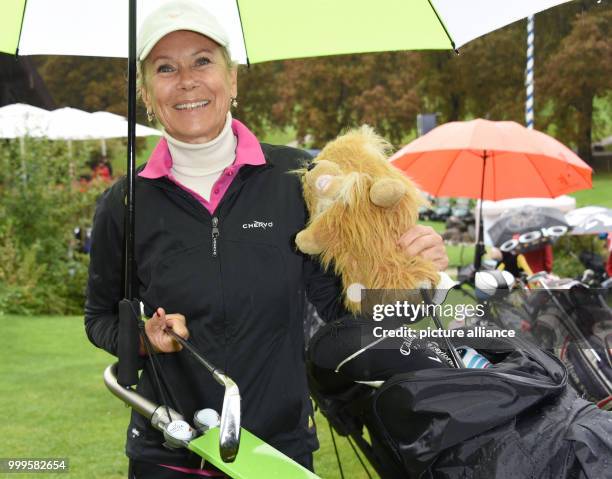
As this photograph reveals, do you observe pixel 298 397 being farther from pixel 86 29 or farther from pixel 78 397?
pixel 78 397

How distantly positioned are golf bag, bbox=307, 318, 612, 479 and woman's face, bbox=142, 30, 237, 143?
1.92 ft

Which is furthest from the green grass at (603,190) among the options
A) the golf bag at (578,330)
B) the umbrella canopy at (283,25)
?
the umbrella canopy at (283,25)

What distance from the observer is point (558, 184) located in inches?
240

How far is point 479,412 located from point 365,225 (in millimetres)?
473

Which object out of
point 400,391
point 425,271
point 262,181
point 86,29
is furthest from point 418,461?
point 86,29

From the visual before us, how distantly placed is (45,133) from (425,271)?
1141 centimetres

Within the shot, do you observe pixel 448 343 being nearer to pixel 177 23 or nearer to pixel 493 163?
pixel 177 23

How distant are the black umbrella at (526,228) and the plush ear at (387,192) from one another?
4.26m

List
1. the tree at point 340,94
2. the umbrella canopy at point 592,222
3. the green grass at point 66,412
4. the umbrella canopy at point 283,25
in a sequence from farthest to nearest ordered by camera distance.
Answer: the tree at point 340,94, the umbrella canopy at point 592,222, the green grass at point 66,412, the umbrella canopy at point 283,25

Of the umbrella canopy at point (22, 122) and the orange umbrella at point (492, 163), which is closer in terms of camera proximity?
the orange umbrella at point (492, 163)

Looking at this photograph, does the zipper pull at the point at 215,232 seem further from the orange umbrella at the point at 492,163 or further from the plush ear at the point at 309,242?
the orange umbrella at the point at 492,163

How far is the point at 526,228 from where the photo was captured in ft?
19.0

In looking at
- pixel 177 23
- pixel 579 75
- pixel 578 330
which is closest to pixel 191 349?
pixel 177 23

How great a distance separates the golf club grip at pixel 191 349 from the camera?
4.77 ft
